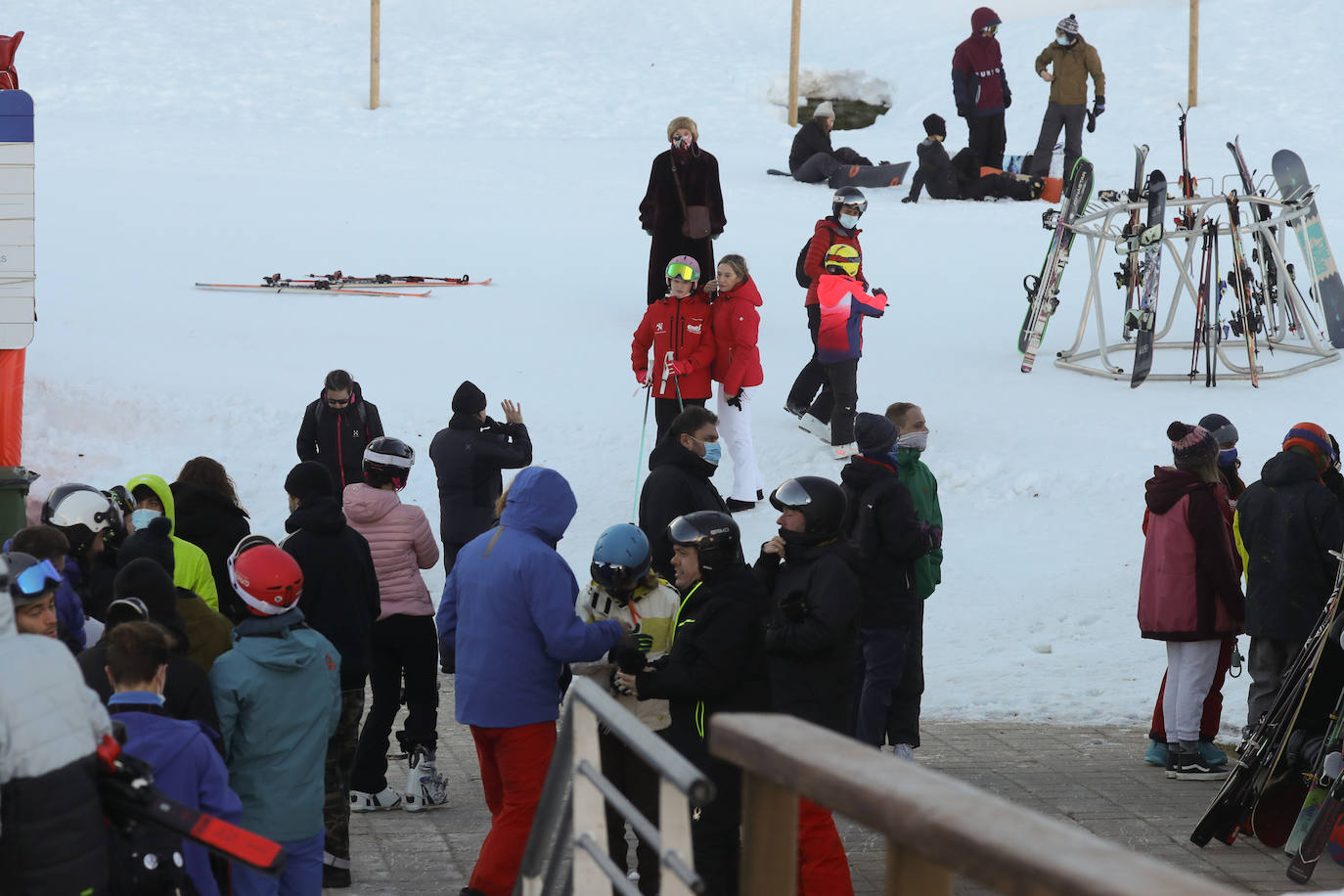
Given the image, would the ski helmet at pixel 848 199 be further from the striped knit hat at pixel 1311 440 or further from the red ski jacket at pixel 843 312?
the striped knit hat at pixel 1311 440

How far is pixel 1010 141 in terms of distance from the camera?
2314 cm

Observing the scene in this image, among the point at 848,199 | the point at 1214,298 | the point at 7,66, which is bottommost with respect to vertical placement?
the point at 1214,298

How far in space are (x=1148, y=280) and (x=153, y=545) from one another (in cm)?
932

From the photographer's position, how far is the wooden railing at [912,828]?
4.86 ft

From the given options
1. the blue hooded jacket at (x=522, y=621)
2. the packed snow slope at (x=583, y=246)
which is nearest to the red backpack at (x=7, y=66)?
the packed snow slope at (x=583, y=246)

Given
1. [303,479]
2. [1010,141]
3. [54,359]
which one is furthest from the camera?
[1010,141]

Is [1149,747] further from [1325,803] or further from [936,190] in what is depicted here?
[936,190]

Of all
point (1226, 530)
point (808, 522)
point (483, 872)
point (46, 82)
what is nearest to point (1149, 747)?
point (1226, 530)

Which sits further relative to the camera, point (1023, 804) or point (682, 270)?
point (682, 270)

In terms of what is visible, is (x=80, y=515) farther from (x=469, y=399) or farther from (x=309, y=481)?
(x=469, y=399)

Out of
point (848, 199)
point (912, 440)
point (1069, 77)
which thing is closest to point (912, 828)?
point (912, 440)

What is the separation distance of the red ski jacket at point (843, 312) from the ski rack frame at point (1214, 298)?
2.82 meters

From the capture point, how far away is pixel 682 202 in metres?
12.0

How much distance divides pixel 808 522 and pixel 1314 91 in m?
21.6
